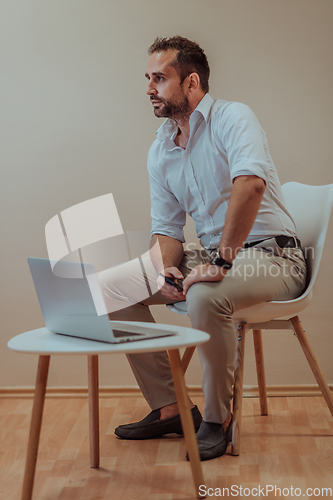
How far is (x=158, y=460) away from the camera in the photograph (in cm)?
135

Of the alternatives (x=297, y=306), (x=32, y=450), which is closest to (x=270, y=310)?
(x=297, y=306)

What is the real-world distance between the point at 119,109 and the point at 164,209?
0.53m

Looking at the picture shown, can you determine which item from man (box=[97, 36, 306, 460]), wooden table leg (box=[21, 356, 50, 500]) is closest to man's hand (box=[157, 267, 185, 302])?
man (box=[97, 36, 306, 460])

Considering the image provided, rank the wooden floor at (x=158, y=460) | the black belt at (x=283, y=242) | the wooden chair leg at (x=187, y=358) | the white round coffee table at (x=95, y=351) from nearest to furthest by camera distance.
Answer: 1. the white round coffee table at (x=95, y=351)
2. the wooden floor at (x=158, y=460)
3. the black belt at (x=283, y=242)
4. the wooden chair leg at (x=187, y=358)

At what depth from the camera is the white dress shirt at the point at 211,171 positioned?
138 centimetres

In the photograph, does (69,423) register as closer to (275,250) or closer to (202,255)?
(202,255)

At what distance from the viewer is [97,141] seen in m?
1.98

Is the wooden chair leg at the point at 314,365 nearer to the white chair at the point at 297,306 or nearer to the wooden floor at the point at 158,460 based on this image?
the white chair at the point at 297,306

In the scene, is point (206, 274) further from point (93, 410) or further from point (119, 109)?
point (119, 109)

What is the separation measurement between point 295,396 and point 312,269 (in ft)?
2.26

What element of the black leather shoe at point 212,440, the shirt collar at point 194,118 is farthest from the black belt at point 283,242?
the black leather shoe at point 212,440

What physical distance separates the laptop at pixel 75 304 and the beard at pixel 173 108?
71 centimetres

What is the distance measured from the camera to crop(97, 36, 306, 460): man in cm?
130

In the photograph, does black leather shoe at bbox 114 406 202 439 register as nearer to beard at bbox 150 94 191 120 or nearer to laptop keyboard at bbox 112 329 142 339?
laptop keyboard at bbox 112 329 142 339
